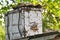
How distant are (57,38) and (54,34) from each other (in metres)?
0.13

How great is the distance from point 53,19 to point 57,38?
721 cm

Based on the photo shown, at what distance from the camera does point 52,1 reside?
1269cm

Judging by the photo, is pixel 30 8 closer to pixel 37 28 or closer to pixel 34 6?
pixel 34 6

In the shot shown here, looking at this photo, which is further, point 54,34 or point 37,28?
point 37,28

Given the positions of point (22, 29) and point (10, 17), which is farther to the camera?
point (10, 17)

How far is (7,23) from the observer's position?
990 centimetres

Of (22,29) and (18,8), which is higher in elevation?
(18,8)

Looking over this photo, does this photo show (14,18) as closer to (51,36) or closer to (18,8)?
(18,8)

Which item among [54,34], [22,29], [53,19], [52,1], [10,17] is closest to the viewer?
[54,34]

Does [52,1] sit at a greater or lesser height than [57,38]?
greater

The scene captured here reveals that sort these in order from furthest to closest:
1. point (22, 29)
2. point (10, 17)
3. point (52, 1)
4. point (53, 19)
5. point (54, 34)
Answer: point (53, 19) → point (52, 1) → point (10, 17) → point (22, 29) → point (54, 34)

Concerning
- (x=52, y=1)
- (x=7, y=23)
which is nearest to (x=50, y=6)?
(x=52, y=1)

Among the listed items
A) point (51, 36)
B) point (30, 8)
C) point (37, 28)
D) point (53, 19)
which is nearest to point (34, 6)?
point (30, 8)

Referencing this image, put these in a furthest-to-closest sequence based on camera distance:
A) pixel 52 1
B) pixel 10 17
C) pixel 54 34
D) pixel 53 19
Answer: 1. pixel 53 19
2. pixel 52 1
3. pixel 10 17
4. pixel 54 34
